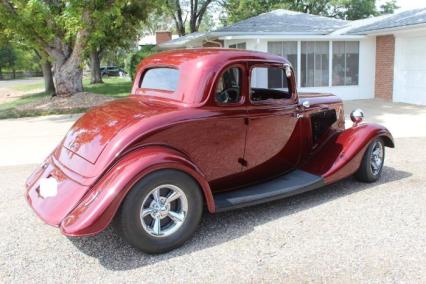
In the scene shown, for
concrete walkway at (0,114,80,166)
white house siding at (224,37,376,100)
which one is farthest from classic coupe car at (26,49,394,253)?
white house siding at (224,37,376,100)

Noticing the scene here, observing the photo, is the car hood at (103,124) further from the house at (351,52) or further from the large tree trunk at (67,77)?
the large tree trunk at (67,77)

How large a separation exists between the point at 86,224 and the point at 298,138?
2.79 meters

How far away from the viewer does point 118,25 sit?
1642cm

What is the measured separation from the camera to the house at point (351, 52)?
14984 mm

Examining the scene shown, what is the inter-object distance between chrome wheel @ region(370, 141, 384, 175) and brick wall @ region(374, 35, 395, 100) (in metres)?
11.4

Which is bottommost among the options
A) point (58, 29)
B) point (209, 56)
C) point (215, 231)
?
point (215, 231)

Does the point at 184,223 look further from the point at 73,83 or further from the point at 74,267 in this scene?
the point at 73,83

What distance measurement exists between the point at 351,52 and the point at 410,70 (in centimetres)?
239

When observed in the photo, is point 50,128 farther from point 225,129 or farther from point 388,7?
point 388,7

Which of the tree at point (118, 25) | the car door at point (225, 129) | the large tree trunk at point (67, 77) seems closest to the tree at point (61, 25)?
the large tree trunk at point (67, 77)

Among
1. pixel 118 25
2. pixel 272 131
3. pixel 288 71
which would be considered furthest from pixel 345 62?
pixel 272 131

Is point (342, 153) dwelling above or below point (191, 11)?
below

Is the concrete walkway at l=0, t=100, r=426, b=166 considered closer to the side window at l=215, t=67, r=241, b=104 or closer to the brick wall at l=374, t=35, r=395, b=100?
the brick wall at l=374, t=35, r=395, b=100

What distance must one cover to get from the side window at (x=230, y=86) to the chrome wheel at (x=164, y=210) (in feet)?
3.81
